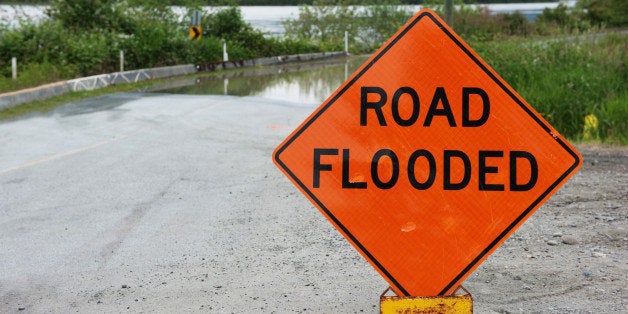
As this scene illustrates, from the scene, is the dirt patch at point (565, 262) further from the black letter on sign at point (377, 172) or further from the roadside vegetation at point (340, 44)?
the roadside vegetation at point (340, 44)

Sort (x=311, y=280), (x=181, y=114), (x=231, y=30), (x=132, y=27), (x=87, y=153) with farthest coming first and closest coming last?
(x=231, y=30)
(x=132, y=27)
(x=181, y=114)
(x=87, y=153)
(x=311, y=280)

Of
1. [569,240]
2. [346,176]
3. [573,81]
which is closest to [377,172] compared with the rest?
[346,176]

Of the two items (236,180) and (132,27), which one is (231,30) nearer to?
(132,27)

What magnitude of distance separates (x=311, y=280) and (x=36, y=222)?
2.96m

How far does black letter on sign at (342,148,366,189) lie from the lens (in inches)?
150

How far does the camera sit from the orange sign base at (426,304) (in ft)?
12.1

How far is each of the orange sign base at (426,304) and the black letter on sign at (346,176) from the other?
0.50 metres

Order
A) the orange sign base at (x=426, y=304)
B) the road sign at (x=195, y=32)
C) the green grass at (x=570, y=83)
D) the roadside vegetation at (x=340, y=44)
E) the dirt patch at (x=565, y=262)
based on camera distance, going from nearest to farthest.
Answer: the orange sign base at (x=426, y=304)
the dirt patch at (x=565, y=262)
the green grass at (x=570, y=83)
the roadside vegetation at (x=340, y=44)
the road sign at (x=195, y=32)

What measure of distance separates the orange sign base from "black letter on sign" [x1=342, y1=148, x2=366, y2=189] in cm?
50

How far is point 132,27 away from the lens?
26625 mm

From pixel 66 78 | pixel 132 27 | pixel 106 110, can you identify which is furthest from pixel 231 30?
pixel 106 110

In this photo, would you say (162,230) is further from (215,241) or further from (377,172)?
(377,172)

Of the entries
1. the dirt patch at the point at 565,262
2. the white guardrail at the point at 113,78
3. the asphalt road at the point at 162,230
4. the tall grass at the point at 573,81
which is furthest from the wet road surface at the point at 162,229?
the tall grass at the point at 573,81

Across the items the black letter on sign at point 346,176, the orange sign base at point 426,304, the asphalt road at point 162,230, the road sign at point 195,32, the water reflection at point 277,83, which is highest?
the road sign at point 195,32
